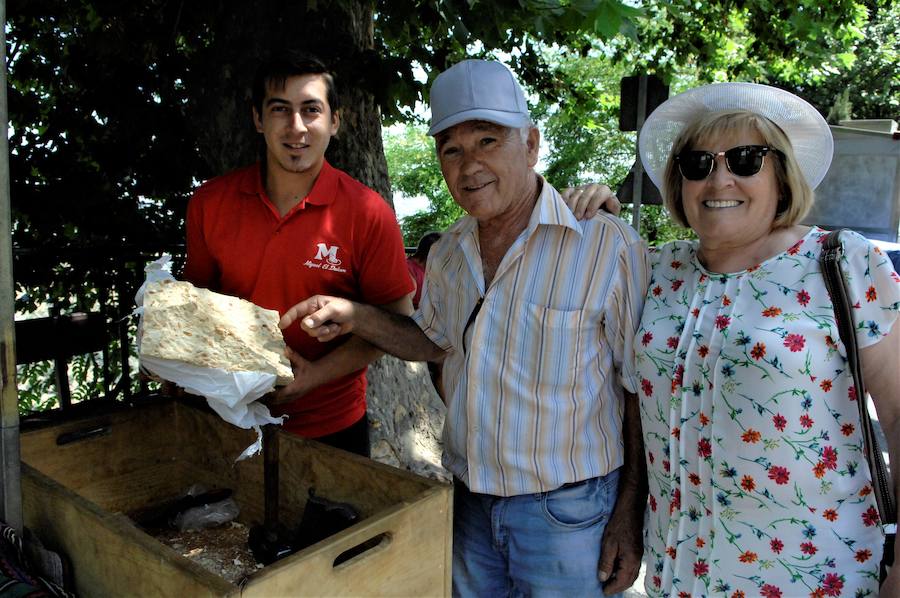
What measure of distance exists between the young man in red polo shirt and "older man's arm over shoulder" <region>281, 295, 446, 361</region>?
11 centimetres

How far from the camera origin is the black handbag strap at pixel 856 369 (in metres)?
1.37

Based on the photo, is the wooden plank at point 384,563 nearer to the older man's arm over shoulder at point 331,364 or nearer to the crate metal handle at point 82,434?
the older man's arm over shoulder at point 331,364

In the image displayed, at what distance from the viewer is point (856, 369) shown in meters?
1.37

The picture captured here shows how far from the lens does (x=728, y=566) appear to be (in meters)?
1.51

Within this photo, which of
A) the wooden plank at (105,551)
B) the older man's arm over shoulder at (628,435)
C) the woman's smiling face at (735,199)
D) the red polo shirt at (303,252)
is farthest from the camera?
the red polo shirt at (303,252)

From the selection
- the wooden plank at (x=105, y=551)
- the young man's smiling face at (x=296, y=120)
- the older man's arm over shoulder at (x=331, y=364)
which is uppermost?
the young man's smiling face at (x=296, y=120)

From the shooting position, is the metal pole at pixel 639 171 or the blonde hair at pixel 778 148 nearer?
the blonde hair at pixel 778 148

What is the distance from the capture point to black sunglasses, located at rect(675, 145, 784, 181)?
5.05 feet

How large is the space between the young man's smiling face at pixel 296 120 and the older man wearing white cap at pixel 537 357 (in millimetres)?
397

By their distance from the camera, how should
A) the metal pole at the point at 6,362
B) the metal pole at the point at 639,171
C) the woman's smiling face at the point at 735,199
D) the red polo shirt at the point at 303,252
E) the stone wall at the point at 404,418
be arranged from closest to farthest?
the metal pole at the point at 6,362
the woman's smiling face at the point at 735,199
the red polo shirt at the point at 303,252
the stone wall at the point at 404,418
the metal pole at the point at 639,171

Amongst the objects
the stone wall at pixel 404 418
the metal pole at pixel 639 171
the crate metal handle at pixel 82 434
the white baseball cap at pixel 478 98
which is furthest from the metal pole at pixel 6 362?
the metal pole at pixel 639 171

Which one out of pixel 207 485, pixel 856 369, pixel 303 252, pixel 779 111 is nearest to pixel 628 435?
pixel 856 369

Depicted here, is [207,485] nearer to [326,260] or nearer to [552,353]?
[326,260]

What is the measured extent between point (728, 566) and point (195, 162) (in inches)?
151
